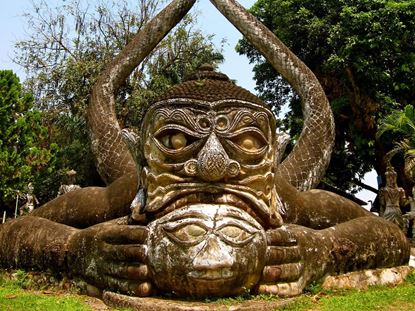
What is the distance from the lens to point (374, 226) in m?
5.91

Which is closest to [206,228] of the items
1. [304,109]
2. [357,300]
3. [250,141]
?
[250,141]

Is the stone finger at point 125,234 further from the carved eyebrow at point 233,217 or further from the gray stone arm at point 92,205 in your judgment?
the gray stone arm at point 92,205

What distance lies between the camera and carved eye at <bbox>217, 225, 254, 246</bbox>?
455 centimetres

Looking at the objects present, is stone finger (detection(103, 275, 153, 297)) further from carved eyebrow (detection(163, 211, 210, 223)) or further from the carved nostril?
the carved nostril

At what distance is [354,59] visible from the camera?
15336 mm

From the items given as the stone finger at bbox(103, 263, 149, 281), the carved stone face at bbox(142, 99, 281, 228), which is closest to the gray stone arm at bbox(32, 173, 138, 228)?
the carved stone face at bbox(142, 99, 281, 228)

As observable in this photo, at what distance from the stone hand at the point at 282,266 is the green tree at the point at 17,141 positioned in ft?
39.9

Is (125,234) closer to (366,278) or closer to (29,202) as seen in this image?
(366,278)

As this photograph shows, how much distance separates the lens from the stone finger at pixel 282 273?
4.76m

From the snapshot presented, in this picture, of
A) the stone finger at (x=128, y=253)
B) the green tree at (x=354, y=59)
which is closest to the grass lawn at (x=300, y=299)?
the stone finger at (x=128, y=253)

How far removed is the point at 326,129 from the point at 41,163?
466 inches

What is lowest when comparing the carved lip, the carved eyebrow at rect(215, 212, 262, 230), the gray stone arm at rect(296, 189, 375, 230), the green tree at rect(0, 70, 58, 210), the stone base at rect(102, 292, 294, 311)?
the stone base at rect(102, 292, 294, 311)

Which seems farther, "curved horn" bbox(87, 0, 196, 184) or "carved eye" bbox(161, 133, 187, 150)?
"curved horn" bbox(87, 0, 196, 184)

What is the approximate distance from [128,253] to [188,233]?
60cm
